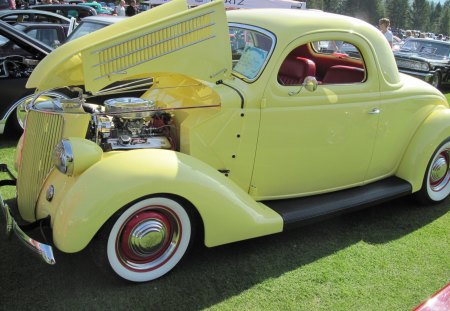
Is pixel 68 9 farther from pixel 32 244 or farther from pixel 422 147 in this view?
pixel 32 244

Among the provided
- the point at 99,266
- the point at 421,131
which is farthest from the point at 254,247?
the point at 421,131

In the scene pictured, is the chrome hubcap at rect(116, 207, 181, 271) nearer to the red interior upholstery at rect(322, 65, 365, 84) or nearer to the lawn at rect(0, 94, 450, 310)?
the lawn at rect(0, 94, 450, 310)

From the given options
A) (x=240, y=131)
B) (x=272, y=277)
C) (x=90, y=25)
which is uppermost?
(x=90, y=25)

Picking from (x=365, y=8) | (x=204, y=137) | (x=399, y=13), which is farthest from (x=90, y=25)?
(x=399, y=13)

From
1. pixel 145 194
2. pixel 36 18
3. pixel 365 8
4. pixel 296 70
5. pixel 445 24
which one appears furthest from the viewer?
pixel 445 24

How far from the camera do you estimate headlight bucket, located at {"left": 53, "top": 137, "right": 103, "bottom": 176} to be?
2.66 metres

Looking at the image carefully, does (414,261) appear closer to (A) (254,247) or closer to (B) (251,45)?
(A) (254,247)

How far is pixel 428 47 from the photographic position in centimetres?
1178

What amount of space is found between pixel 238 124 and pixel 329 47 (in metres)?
1.85

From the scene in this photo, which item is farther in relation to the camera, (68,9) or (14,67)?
(68,9)

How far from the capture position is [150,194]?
8.74 ft

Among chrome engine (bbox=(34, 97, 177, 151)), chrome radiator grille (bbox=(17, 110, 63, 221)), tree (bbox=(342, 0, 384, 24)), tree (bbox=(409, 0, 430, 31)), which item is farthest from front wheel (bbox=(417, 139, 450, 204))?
tree (bbox=(409, 0, 430, 31))

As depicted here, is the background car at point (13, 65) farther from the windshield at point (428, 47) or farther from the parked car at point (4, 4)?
the windshield at point (428, 47)

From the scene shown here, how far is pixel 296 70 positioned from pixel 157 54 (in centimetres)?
140
